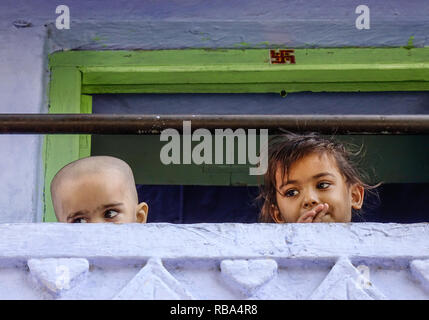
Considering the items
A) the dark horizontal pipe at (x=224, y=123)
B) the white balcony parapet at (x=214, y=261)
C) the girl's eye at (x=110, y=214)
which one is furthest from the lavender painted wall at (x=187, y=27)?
the white balcony parapet at (x=214, y=261)

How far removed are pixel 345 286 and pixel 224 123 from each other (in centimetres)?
46

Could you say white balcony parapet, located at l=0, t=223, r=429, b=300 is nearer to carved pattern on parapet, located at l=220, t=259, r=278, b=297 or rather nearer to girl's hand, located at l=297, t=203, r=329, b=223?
carved pattern on parapet, located at l=220, t=259, r=278, b=297

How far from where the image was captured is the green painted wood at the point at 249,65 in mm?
3146

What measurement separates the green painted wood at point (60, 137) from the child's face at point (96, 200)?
0.57 metres

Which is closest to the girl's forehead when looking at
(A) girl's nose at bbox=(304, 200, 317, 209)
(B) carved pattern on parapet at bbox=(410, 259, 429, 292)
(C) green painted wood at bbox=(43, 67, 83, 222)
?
(A) girl's nose at bbox=(304, 200, 317, 209)

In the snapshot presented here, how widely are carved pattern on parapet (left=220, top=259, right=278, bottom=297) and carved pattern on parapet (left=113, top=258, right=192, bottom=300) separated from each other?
10 cm

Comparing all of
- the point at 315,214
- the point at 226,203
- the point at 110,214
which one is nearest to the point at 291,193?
the point at 315,214

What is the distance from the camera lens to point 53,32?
10.4 ft

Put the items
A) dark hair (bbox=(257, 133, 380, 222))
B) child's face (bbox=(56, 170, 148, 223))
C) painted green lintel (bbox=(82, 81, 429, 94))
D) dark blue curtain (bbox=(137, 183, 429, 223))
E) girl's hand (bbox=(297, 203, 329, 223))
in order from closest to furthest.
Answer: girl's hand (bbox=(297, 203, 329, 223)) < child's face (bbox=(56, 170, 148, 223)) < dark hair (bbox=(257, 133, 380, 222)) < painted green lintel (bbox=(82, 81, 429, 94)) < dark blue curtain (bbox=(137, 183, 429, 223))

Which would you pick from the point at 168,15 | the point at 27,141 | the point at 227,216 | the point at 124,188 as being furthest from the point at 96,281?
the point at 227,216

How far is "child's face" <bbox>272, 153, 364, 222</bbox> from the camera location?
230 cm
